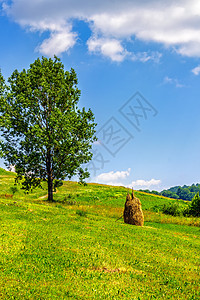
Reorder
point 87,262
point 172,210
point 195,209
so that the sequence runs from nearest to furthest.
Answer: point 87,262
point 172,210
point 195,209

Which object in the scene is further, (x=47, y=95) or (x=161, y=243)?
(x=47, y=95)

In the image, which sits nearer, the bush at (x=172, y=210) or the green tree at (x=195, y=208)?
the bush at (x=172, y=210)

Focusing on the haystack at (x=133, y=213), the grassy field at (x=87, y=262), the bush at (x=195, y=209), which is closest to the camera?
the grassy field at (x=87, y=262)

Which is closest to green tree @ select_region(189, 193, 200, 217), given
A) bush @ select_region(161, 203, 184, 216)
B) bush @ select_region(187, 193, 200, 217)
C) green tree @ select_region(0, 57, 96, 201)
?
bush @ select_region(187, 193, 200, 217)

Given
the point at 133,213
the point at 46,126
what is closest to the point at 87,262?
the point at 133,213

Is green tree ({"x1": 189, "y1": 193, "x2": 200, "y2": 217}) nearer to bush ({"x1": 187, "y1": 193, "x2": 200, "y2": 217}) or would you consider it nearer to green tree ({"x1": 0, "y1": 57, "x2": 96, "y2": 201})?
bush ({"x1": 187, "y1": 193, "x2": 200, "y2": 217})

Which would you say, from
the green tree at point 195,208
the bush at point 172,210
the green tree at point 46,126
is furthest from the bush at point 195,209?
the green tree at point 46,126

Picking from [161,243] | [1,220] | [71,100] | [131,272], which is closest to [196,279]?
[131,272]

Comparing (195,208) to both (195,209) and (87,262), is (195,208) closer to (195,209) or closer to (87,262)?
(195,209)

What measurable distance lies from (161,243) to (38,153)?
25.8m

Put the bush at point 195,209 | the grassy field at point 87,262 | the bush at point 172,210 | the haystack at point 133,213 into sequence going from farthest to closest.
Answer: the bush at point 195,209
the bush at point 172,210
the haystack at point 133,213
the grassy field at point 87,262

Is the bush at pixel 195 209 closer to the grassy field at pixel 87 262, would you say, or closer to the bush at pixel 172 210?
the bush at pixel 172 210

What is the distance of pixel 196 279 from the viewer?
51.1ft

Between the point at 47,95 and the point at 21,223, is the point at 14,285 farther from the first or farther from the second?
the point at 47,95
